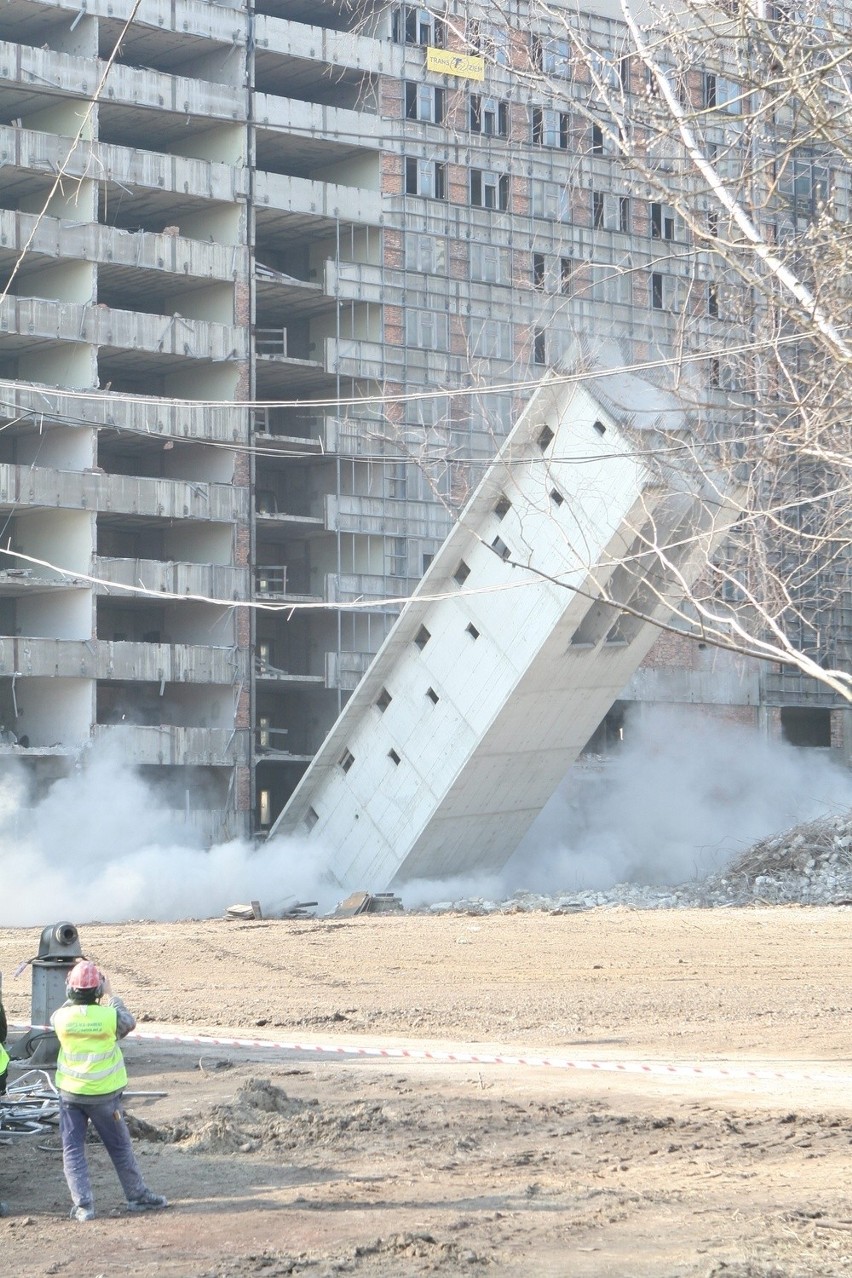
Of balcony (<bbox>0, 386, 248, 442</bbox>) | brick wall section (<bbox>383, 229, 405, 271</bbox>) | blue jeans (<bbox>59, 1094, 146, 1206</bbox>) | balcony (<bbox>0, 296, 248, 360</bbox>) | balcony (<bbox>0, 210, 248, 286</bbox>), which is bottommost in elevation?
blue jeans (<bbox>59, 1094, 146, 1206</bbox>)

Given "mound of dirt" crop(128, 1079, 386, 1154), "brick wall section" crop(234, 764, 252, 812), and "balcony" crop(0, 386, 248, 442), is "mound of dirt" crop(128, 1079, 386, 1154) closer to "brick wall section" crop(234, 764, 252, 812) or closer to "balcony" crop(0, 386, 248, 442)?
"balcony" crop(0, 386, 248, 442)

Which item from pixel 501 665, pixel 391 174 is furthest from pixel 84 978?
pixel 391 174

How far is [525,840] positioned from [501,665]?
1068 centimetres

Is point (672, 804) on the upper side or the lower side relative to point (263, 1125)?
lower

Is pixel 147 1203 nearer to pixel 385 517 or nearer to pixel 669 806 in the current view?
pixel 385 517

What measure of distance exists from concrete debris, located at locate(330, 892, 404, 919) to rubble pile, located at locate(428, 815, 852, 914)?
2.54 feet

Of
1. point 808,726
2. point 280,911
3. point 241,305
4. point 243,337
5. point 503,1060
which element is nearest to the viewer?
point 503,1060

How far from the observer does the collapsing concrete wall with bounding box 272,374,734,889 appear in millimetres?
29078

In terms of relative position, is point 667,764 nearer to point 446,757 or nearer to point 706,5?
point 446,757

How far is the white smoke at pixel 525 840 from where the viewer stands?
35.0 m

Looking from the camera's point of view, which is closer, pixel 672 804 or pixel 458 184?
pixel 672 804

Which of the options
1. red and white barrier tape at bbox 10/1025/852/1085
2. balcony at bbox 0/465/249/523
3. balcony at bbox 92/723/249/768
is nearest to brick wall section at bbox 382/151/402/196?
balcony at bbox 0/465/249/523

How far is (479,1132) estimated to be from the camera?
38.3 ft

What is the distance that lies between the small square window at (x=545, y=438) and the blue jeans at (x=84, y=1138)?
22208mm
